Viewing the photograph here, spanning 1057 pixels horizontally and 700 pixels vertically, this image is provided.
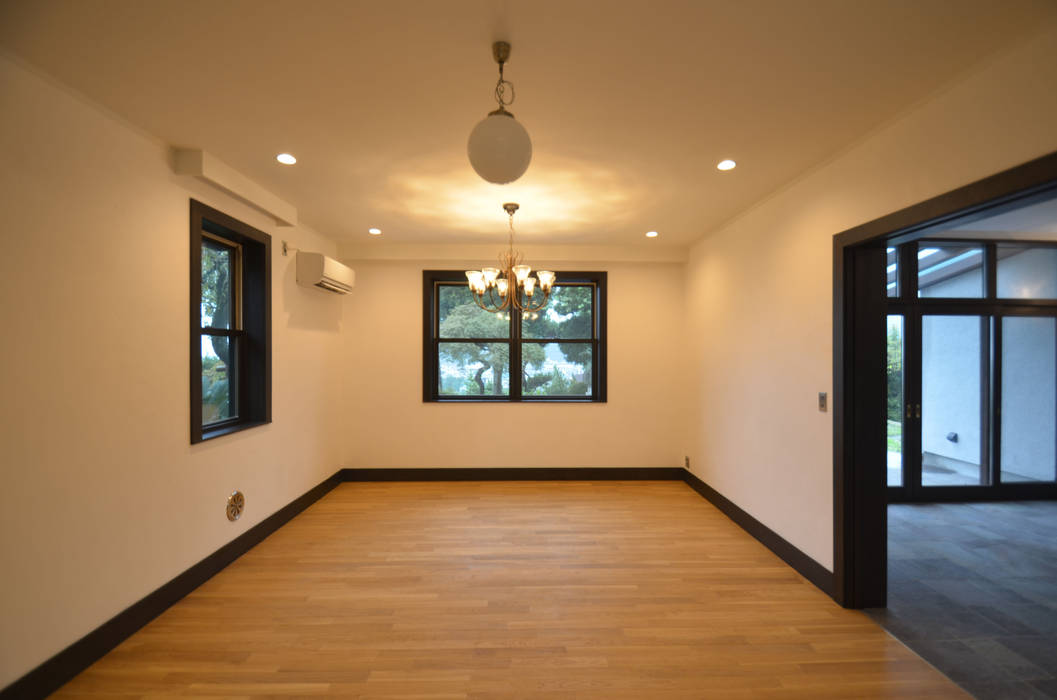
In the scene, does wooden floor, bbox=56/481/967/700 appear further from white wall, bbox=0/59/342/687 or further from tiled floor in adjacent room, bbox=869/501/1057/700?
white wall, bbox=0/59/342/687

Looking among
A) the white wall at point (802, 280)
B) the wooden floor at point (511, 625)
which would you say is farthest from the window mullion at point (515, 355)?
the white wall at point (802, 280)

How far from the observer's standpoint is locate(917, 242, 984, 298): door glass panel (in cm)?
436

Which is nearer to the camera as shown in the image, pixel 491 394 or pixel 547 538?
pixel 547 538

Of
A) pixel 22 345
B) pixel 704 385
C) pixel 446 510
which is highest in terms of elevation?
pixel 22 345

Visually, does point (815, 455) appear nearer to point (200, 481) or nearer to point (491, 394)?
point (491, 394)

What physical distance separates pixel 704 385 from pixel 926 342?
216cm

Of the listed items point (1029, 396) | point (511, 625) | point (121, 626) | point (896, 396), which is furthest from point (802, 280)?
point (121, 626)

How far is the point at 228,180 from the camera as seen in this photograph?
2855 millimetres

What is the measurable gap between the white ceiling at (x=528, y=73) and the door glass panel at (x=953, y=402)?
Result: 2943 millimetres

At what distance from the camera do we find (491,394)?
206 inches

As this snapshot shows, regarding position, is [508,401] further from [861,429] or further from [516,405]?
[861,429]

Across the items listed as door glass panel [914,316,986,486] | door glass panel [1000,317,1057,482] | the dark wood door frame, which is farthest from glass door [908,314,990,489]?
the dark wood door frame

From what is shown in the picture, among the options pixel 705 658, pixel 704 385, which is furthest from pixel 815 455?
→ pixel 704 385

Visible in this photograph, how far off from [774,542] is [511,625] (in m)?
2.05
